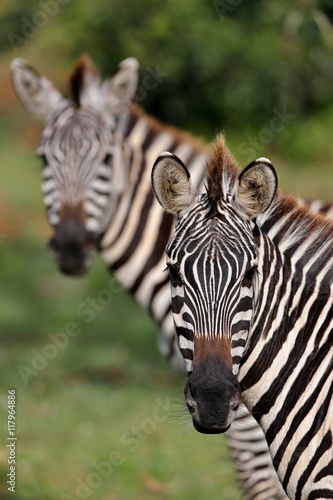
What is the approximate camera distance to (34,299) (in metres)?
17.8

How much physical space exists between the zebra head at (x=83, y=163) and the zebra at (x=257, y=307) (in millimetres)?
3872

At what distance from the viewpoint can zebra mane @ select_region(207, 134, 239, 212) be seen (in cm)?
487

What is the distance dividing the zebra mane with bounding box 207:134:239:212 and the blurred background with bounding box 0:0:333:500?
3.80 feet

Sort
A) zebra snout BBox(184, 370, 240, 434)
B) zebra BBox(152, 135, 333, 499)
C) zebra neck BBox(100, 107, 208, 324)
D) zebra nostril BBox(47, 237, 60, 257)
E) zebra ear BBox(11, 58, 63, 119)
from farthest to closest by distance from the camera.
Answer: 1. zebra ear BBox(11, 58, 63, 119)
2. zebra nostril BBox(47, 237, 60, 257)
3. zebra neck BBox(100, 107, 208, 324)
4. zebra BBox(152, 135, 333, 499)
5. zebra snout BBox(184, 370, 240, 434)

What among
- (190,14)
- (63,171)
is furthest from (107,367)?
(190,14)

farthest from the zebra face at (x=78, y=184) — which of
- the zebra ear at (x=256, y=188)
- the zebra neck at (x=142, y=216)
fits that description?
the zebra ear at (x=256, y=188)

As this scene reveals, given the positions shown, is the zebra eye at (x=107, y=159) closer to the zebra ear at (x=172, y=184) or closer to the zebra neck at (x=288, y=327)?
the zebra ear at (x=172, y=184)

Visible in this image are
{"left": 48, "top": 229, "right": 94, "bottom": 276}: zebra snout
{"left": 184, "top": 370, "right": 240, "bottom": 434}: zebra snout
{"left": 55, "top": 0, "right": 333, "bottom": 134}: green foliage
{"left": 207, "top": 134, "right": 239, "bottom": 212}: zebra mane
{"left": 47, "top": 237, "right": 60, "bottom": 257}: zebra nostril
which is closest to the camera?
{"left": 184, "top": 370, "right": 240, "bottom": 434}: zebra snout

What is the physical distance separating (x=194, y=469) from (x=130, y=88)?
412 cm

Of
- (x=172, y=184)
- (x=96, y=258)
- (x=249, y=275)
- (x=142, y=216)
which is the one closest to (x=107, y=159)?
(x=142, y=216)

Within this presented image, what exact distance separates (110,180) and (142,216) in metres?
0.49

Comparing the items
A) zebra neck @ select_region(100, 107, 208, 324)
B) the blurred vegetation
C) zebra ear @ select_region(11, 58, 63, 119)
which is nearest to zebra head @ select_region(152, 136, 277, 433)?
zebra neck @ select_region(100, 107, 208, 324)

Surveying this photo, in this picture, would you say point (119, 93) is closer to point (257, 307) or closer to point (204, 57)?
point (257, 307)

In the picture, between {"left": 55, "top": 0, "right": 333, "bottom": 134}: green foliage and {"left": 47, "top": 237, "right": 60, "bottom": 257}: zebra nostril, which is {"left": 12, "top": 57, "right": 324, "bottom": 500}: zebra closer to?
{"left": 47, "top": 237, "right": 60, "bottom": 257}: zebra nostril
